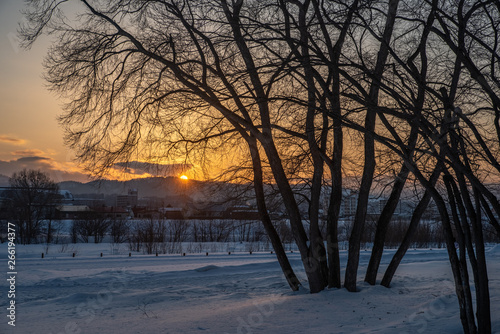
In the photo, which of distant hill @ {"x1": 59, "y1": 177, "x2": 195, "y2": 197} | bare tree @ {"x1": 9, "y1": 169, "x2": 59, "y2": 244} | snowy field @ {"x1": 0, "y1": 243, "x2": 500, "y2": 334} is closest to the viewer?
snowy field @ {"x1": 0, "y1": 243, "x2": 500, "y2": 334}

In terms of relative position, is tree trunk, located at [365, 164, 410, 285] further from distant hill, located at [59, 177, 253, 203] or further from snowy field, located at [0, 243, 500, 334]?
distant hill, located at [59, 177, 253, 203]

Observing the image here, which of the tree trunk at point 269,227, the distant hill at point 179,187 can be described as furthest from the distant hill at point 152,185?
the tree trunk at point 269,227

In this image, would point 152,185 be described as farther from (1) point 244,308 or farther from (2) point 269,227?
(1) point 244,308

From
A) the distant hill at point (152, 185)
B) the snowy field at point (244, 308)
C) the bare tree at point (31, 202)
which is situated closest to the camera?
the snowy field at point (244, 308)

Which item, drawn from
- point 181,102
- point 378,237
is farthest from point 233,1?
point 378,237

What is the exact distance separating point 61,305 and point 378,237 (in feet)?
25.0

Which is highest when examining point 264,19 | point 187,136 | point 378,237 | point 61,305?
point 264,19

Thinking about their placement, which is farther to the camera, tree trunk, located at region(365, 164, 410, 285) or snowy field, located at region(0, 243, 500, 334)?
tree trunk, located at region(365, 164, 410, 285)

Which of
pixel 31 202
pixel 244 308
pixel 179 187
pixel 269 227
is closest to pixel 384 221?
pixel 269 227

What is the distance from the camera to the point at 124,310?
9055mm

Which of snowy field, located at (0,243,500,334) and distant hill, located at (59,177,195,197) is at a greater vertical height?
distant hill, located at (59,177,195,197)

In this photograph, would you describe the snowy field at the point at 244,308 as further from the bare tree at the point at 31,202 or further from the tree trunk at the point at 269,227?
the bare tree at the point at 31,202

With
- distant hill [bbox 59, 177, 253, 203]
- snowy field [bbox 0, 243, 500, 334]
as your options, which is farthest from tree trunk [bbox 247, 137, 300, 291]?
distant hill [bbox 59, 177, 253, 203]

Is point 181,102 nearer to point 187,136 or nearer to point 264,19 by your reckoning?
point 187,136
